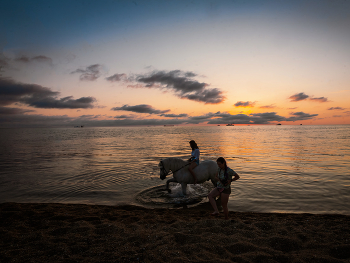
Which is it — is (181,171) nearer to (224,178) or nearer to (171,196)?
(171,196)

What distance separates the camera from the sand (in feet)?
13.9

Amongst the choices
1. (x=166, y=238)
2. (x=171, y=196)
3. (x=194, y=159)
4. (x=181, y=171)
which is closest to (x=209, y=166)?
(x=194, y=159)

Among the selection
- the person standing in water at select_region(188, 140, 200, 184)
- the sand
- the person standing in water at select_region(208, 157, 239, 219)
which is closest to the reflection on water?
the person standing in water at select_region(188, 140, 200, 184)

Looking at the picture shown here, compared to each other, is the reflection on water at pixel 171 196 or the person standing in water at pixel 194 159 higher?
the person standing in water at pixel 194 159

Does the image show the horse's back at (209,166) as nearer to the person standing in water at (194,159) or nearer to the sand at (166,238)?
the person standing in water at (194,159)

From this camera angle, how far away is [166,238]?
198 inches

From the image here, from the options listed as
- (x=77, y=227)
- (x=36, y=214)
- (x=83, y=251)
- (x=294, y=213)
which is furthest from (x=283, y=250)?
(x=36, y=214)

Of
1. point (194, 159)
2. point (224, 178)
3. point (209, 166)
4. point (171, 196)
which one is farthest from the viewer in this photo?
point (209, 166)

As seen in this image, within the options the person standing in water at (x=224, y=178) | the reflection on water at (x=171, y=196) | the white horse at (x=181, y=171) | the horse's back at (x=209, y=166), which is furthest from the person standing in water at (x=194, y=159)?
the person standing in water at (x=224, y=178)

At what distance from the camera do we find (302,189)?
9.99 metres

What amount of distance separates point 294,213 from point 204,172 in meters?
4.16

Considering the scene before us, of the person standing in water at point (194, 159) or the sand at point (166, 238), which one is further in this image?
the person standing in water at point (194, 159)

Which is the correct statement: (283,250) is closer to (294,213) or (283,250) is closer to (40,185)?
(294,213)

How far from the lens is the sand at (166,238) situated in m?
4.23
